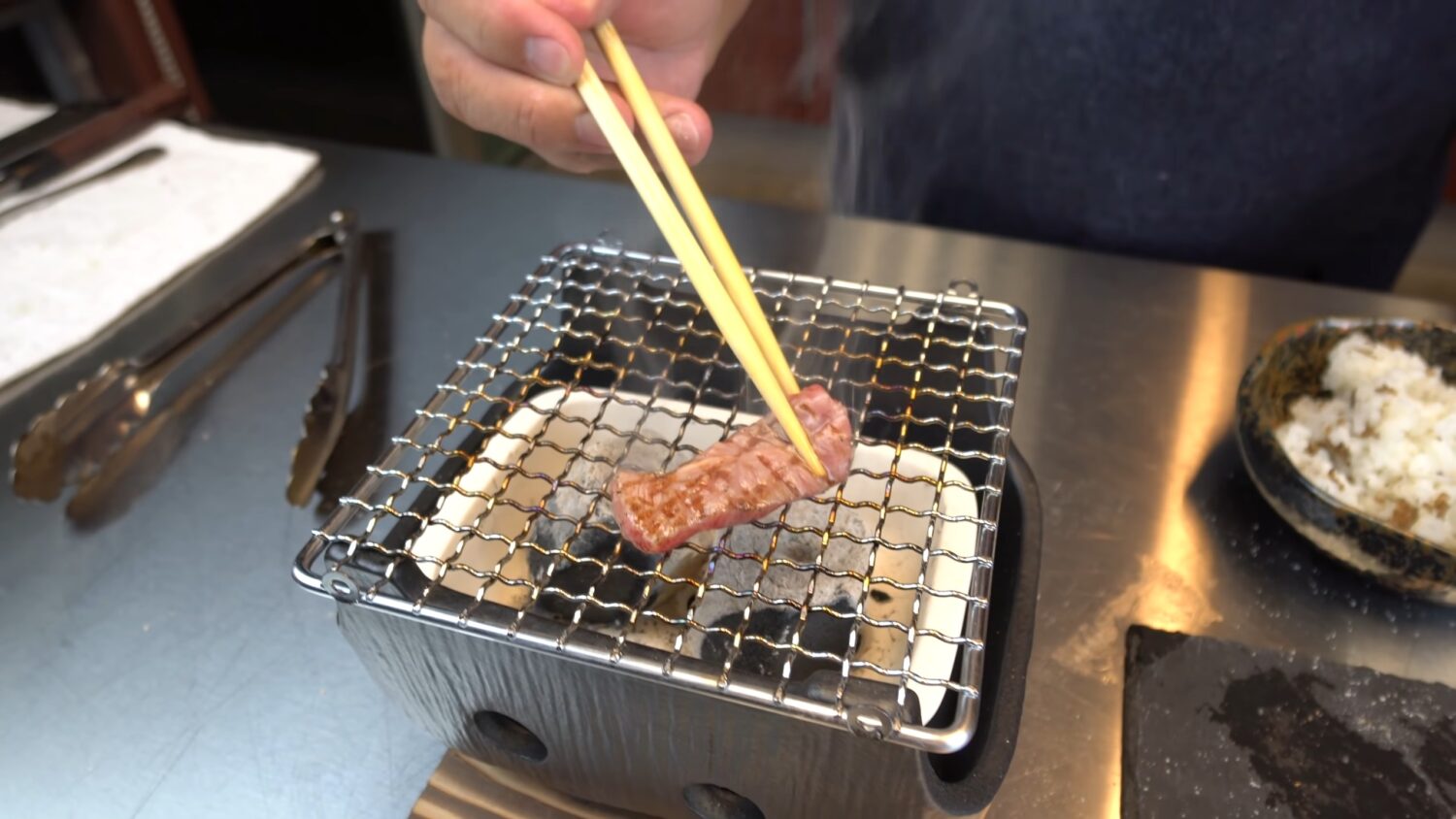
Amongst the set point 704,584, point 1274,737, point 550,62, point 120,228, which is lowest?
point 1274,737

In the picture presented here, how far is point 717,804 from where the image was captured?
86 cm

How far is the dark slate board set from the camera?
96 centimetres

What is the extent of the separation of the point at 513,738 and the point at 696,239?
557mm

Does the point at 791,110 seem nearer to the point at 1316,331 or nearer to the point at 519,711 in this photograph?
the point at 1316,331

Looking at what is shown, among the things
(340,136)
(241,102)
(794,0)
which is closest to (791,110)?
(794,0)

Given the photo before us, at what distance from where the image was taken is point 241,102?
14.0ft

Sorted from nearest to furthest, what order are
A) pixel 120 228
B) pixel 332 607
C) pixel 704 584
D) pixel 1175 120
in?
1. pixel 704 584
2. pixel 332 607
3. pixel 1175 120
4. pixel 120 228

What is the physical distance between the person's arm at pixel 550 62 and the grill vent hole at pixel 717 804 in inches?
28.4

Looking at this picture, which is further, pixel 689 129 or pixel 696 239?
pixel 689 129

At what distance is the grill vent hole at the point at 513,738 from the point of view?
2.89 feet

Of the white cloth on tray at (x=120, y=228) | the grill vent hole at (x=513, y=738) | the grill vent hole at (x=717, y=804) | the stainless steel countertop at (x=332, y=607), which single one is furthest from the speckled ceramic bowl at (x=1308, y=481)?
the white cloth on tray at (x=120, y=228)

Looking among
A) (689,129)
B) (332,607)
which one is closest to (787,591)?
(689,129)

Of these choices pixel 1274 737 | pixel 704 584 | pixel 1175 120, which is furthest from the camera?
pixel 1175 120

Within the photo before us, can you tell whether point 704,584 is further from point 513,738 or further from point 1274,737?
point 1274,737
